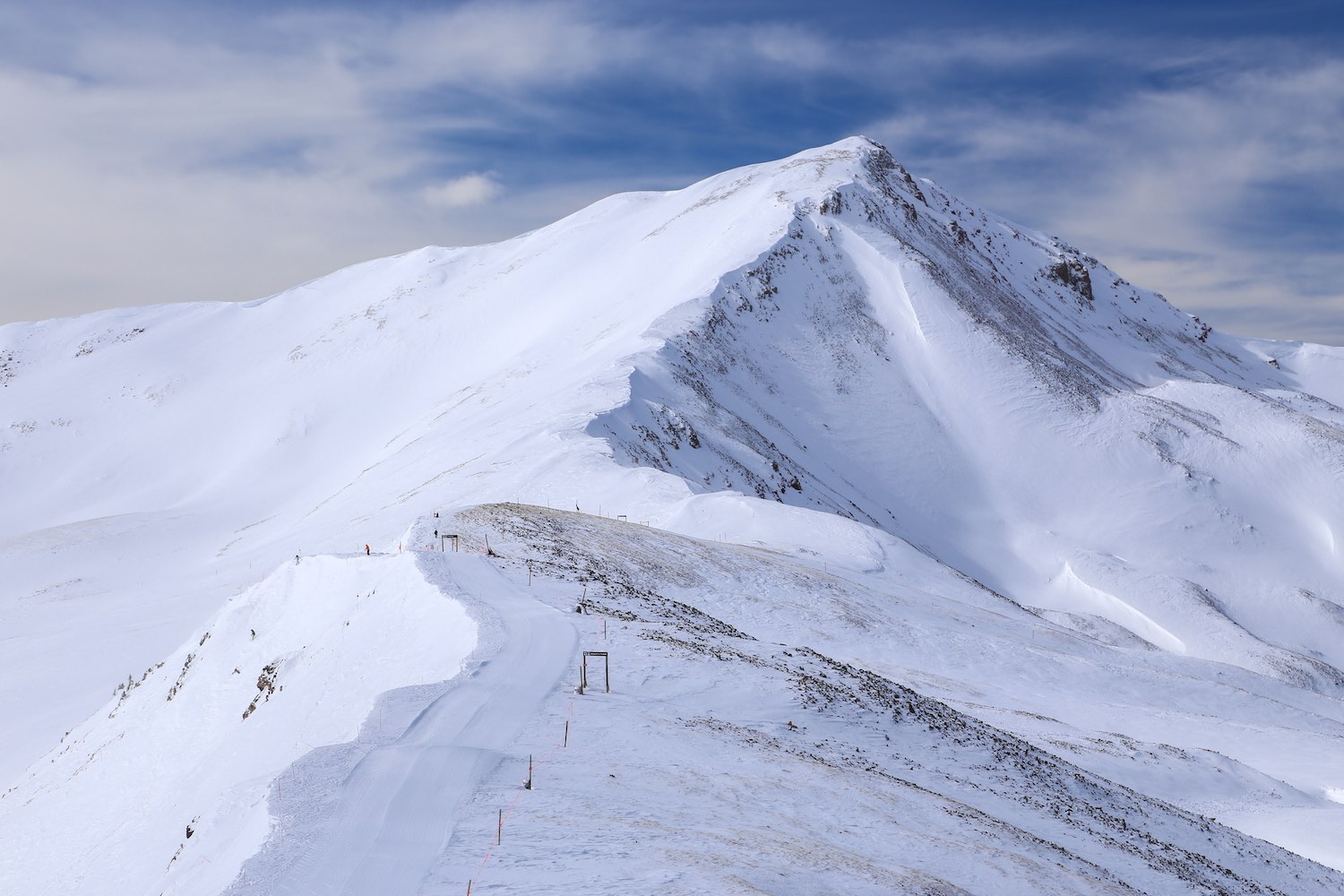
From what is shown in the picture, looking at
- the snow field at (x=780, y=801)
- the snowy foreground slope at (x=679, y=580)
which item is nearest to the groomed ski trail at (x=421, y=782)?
the snowy foreground slope at (x=679, y=580)

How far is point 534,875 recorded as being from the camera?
9844mm

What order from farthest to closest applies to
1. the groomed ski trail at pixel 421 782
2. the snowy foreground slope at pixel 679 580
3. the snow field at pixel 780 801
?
the snowy foreground slope at pixel 679 580, the snow field at pixel 780 801, the groomed ski trail at pixel 421 782

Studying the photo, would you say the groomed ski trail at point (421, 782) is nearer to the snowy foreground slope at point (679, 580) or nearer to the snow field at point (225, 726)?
the snowy foreground slope at point (679, 580)

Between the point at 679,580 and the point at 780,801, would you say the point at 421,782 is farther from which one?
the point at 679,580

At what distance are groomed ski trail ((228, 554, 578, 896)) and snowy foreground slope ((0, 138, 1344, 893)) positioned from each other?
0.22 feet

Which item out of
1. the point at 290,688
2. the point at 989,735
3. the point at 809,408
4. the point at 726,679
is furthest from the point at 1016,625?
the point at 809,408

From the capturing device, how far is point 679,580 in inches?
1253

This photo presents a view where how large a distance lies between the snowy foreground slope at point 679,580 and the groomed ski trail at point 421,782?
0.22 feet

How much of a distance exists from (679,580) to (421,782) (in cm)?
2006

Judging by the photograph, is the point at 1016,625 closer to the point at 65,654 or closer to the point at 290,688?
the point at 290,688

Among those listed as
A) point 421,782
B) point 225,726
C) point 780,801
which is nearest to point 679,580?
point 225,726

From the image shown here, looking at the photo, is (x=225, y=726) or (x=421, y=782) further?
(x=225, y=726)

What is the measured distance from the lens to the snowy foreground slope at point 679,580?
42.8 ft

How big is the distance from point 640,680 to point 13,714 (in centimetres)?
2591
